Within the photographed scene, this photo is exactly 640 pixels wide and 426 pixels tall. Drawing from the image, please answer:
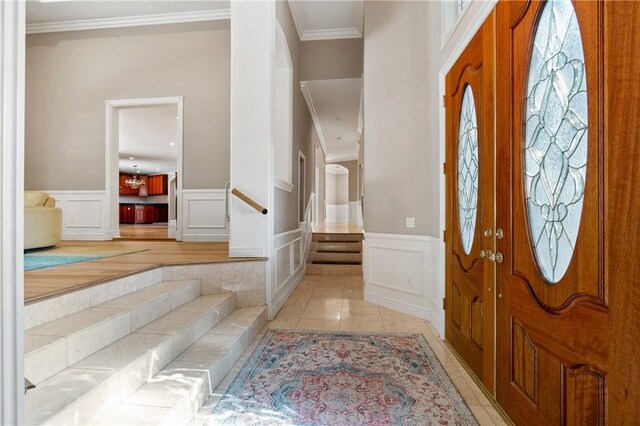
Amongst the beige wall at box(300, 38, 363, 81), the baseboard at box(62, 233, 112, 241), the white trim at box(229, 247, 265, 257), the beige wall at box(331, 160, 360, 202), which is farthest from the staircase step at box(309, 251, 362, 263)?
the beige wall at box(331, 160, 360, 202)

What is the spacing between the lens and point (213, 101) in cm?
533

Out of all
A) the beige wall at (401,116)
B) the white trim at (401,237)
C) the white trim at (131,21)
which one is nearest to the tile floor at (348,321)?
the white trim at (401,237)

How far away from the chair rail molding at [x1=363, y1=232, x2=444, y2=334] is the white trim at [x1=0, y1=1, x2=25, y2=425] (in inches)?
111

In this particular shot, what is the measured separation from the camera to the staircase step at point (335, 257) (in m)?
5.73

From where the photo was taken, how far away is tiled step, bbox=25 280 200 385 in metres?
1.39

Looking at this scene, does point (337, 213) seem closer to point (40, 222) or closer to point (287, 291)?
point (287, 291)

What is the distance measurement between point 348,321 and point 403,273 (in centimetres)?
87

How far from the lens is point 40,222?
12.4 ft

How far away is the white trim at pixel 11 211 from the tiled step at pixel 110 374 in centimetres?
59

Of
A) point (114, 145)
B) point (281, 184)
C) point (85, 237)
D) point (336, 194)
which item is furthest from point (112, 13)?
point (336, 194)

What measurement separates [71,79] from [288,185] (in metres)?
4.90

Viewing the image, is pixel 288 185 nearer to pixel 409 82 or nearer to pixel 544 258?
pixel 409 82

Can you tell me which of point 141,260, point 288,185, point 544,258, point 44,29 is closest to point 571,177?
point 544,258

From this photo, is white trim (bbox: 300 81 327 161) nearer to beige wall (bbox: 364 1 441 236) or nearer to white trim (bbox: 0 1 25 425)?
beige wall (bbox: 364 1 441 236)
